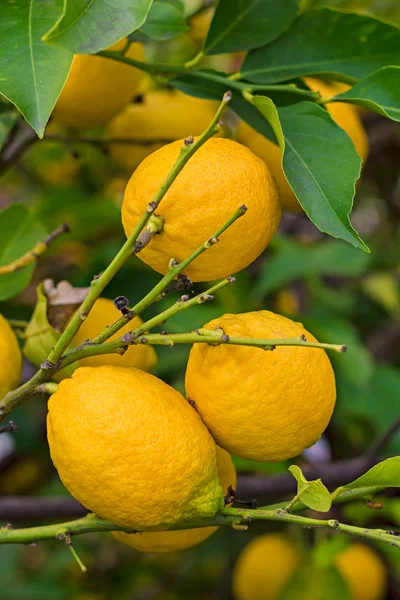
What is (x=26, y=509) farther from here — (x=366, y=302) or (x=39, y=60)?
(x=366, y=302)

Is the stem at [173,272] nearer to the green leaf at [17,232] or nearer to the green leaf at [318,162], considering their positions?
the green leaf at [318,162]

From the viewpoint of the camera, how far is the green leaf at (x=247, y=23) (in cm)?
79

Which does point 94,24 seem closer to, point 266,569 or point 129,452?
point 129,452

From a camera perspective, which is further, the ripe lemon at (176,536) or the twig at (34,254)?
the twig at (34,254)

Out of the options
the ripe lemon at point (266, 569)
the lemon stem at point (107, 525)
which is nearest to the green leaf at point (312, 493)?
the lemon stem at point (107, 525)

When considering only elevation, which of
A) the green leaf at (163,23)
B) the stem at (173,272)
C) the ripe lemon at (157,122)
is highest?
the green leaf at (163,23)

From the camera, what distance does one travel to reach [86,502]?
590 mm

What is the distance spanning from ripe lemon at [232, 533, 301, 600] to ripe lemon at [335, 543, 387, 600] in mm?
118

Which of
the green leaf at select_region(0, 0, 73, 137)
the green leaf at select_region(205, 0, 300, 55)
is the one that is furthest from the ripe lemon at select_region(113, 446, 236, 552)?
the green leaf at select_region(205, 0, 300, 55)

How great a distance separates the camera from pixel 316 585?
1301mm

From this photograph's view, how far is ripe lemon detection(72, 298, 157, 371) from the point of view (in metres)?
0.69

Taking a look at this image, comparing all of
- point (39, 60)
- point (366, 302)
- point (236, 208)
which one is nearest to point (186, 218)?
point (236, 208)

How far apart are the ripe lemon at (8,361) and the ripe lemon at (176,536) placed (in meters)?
0.17

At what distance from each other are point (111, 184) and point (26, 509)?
31.4 inches
